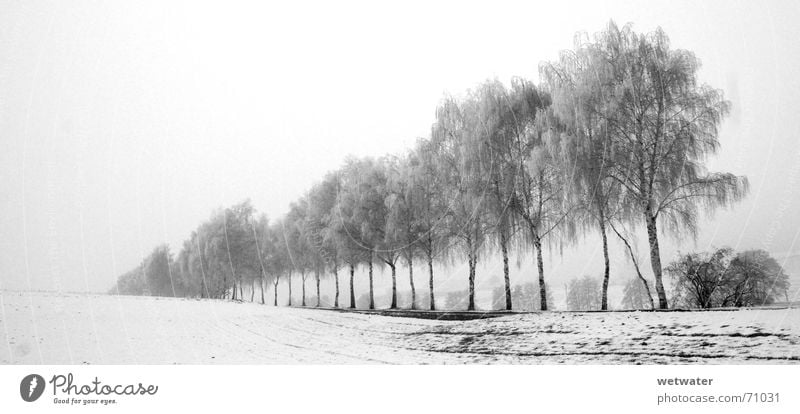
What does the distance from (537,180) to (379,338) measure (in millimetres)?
5529

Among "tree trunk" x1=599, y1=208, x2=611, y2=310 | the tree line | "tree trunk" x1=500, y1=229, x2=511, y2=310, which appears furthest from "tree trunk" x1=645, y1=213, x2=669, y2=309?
"tree trunk" x1=500, y1=229, x2=511, y2=310

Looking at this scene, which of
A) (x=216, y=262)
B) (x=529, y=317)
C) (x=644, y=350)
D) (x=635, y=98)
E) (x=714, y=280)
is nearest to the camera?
(x=644, y=350)

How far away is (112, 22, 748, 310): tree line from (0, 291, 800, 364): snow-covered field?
4.91ft

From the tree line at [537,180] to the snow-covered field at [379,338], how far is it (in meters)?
1.50

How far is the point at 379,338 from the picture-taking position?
7.33 metres

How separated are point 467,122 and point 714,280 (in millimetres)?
8512

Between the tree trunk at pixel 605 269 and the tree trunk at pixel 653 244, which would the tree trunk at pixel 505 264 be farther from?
the tree trunk at pixel 653 244

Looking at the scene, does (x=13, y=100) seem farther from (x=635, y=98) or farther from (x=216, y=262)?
(x=216, y=262)

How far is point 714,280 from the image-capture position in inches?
461

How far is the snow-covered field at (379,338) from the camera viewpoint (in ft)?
17.3

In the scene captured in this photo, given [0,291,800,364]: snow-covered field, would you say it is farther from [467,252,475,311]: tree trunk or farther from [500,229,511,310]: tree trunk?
[467,252,475,311]: tree trunk

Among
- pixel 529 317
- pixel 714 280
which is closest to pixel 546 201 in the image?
pixel 529 317

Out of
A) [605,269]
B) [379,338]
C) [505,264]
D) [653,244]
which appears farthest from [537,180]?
[379,338]

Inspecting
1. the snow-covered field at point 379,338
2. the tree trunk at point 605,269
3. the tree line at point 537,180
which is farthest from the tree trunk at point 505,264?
the snow-covered field at point 379,338
